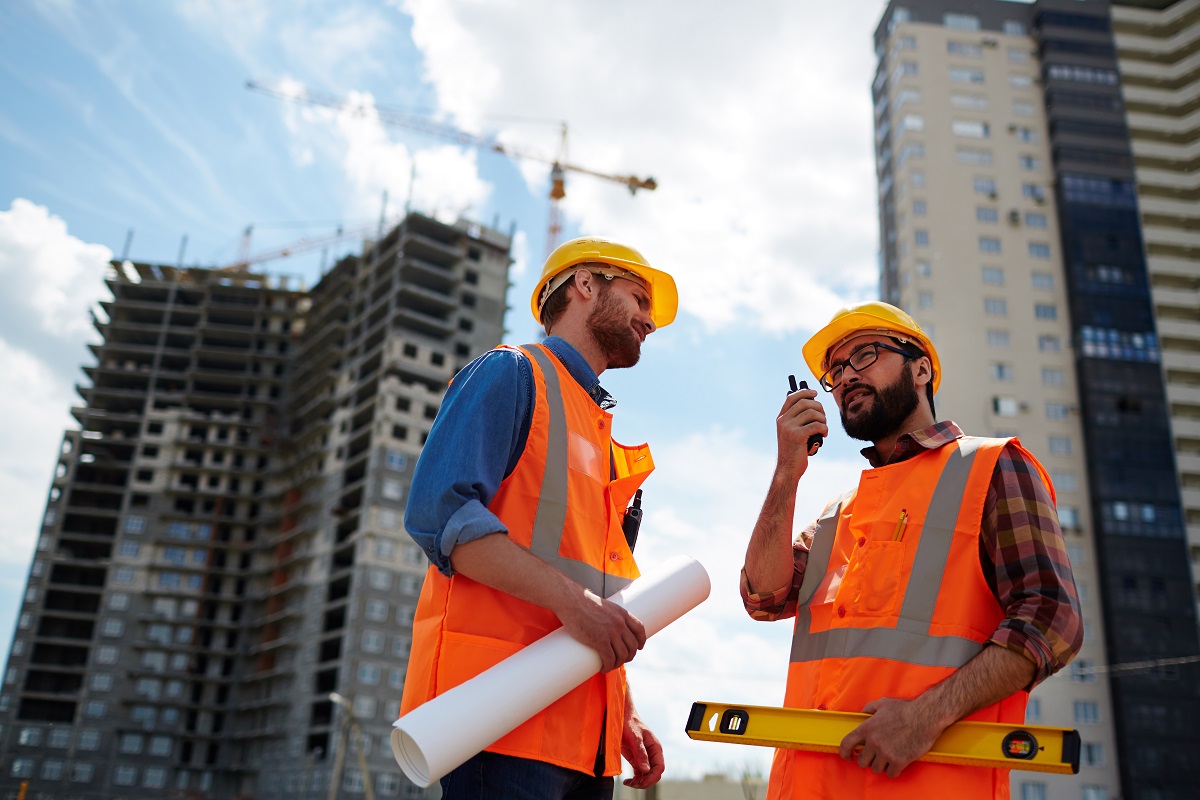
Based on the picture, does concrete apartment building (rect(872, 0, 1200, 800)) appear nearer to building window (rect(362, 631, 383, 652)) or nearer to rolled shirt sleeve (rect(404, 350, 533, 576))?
building window (rect(362, 631, 383, 652))

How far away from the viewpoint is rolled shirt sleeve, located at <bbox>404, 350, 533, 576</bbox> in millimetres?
3035

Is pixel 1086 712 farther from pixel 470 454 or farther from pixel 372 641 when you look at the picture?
pixel 470 454

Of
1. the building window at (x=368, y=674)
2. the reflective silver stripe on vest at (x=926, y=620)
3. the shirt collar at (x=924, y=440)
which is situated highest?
the building window at (x=368, y=674)

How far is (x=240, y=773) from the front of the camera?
286 ft

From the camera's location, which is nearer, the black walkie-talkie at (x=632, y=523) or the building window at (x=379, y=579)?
the black walkie-talkie at (x=632, y=523)

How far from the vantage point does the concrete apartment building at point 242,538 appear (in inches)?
3066

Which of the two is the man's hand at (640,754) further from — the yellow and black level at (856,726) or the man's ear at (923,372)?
the man's ear at (923,372)

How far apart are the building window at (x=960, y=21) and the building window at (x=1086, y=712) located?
49894 millimetres

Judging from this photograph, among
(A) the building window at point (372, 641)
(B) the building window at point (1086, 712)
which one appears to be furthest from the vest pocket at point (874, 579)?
(A) the building window at point (372, 641)

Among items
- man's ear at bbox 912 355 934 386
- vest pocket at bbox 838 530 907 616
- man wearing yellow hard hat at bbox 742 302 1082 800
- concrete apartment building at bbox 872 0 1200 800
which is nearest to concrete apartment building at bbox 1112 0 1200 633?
concrete apartment building at bbox 872 0 1200 800

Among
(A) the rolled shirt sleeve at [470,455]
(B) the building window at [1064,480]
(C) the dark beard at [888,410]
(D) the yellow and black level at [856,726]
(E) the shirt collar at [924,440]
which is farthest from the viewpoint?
(B) the building window at [1064,480]

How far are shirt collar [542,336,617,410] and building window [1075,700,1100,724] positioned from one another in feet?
217

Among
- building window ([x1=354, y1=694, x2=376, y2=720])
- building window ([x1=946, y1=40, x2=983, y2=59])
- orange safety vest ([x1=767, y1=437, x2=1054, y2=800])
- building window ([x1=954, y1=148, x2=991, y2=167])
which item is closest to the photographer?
orange safety vest ([x1=767, y1=437, x2=1054, y2=800])

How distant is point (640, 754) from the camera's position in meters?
3.69
